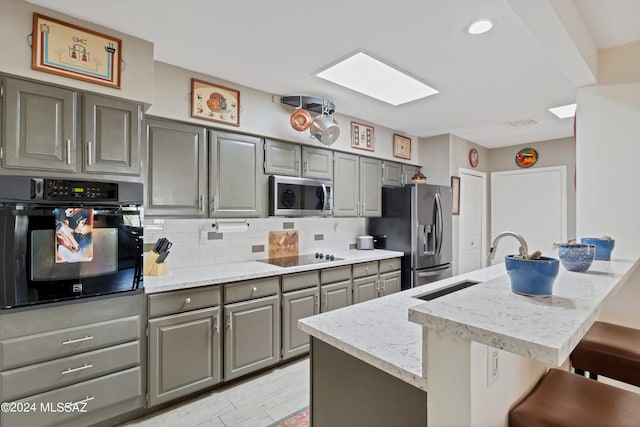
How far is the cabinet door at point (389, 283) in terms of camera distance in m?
3.69

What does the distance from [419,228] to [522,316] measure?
10.5 feet

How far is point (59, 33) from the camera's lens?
5.98 feet

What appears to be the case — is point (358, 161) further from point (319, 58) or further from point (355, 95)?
point (319, 58)

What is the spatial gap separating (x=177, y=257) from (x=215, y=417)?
129cm

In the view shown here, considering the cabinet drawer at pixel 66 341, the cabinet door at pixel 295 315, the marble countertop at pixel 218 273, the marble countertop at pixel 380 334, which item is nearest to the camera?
the marble countertop at pixel 380 334

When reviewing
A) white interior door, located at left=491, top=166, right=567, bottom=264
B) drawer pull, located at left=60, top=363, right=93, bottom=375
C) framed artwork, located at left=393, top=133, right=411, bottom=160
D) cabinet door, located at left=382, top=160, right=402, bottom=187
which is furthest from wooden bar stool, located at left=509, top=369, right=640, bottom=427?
white interior door, located at left=491, top=166, right=567, bottom=264

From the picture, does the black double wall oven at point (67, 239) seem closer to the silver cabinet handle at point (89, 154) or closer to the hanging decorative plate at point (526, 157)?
the silver cabinet handle at point (89, 154)

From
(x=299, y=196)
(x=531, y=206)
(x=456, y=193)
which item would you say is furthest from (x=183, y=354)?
(x=531, y=206)

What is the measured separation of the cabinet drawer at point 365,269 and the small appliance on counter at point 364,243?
1.74 ft

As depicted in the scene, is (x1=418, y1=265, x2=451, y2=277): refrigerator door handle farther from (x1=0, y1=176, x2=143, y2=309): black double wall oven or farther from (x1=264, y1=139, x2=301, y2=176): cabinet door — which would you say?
(x1=0, y1=176, x2=143, y2=309): black double wall oven

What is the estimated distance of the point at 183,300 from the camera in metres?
2.25

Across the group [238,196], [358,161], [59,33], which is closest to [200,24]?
[59,33]

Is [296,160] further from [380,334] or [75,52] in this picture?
[380,334]

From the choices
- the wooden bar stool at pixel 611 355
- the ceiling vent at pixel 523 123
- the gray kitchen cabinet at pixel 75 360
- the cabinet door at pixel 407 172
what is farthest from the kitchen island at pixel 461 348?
the cabinet door at pixel 407 172
